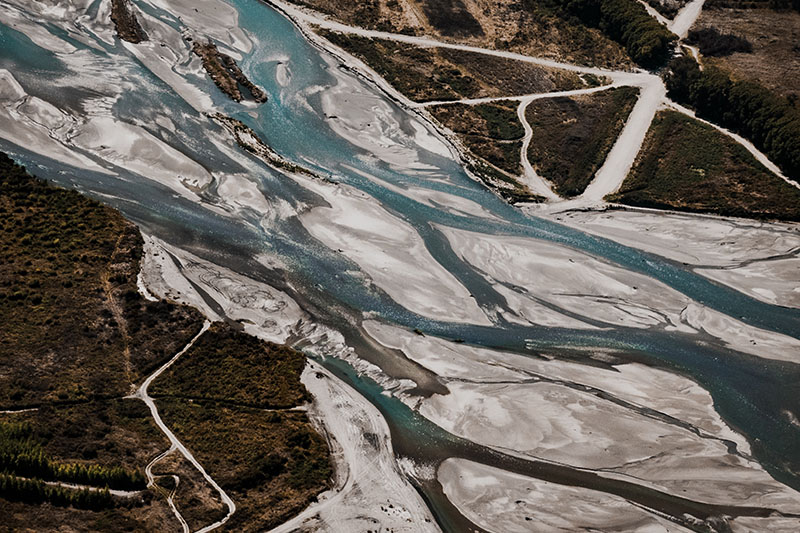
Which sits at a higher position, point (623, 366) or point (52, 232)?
point (623, 366)

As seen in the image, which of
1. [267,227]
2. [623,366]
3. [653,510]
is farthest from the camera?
[267,227]

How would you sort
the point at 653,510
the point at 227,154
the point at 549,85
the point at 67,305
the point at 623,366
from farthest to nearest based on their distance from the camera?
the point at 549,85 < the point at 227,154 < the point at 623,366 < the point at 67,305 < the point at 653,510

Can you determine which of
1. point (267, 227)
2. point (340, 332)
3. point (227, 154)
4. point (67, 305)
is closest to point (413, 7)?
point (227, 154)

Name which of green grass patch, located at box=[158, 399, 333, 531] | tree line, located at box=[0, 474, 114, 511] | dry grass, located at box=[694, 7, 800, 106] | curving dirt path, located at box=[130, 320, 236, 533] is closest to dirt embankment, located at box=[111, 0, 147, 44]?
curving dirt path, located at box=[130, 320, 236, 533]

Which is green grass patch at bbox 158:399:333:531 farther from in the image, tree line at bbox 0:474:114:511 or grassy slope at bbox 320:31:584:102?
grassy slope at bbox 320:31:584:102

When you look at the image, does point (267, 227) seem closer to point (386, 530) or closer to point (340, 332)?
point (340, 332)

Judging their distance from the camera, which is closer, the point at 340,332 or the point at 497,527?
the point at 497,527

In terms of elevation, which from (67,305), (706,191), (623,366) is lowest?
(67,305)
